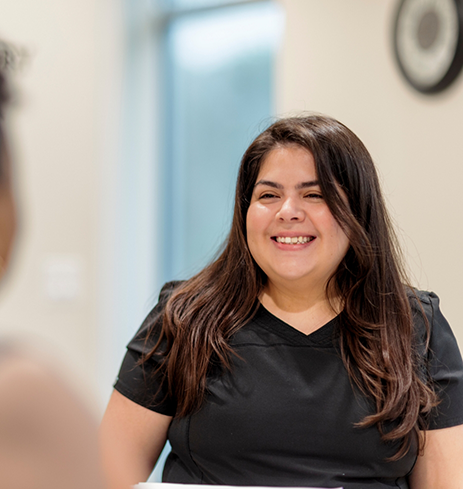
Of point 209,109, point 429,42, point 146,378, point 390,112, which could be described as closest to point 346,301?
point 146,378

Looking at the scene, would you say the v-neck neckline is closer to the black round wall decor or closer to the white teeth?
the white teeth

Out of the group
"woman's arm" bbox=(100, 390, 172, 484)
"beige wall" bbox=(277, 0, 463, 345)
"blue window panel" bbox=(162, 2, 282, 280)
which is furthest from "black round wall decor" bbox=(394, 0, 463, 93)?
"woman's arm" bbox=(100, 390, 172, 484)

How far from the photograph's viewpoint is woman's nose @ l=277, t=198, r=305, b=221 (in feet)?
4.57

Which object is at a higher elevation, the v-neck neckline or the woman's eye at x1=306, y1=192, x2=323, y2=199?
the woman's eye at x1=306, y1=192, x2=323, y2=199

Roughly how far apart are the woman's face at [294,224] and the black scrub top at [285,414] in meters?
0.14

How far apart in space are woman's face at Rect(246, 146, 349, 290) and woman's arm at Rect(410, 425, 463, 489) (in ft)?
1.48

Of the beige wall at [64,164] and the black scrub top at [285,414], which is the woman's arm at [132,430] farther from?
the beige wall at [64,164]

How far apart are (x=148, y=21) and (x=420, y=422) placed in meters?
2.66

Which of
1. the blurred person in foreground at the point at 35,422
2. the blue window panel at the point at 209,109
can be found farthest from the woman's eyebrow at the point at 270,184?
the blue window panel at the point at 209,109

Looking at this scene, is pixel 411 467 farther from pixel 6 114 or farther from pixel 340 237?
pixel 6 114

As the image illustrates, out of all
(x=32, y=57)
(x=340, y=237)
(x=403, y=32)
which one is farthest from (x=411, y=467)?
(x=32, y=57)

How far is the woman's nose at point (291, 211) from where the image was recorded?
139 cm

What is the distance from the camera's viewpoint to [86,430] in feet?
1.92

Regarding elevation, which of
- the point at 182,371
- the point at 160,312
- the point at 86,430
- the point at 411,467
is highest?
the point at 86,430
